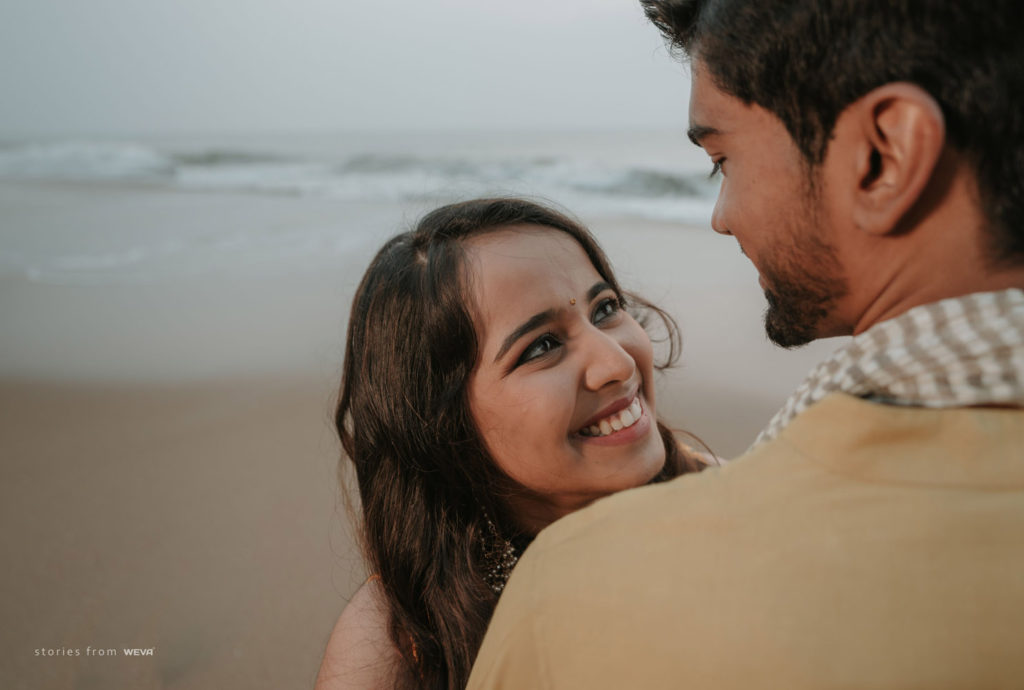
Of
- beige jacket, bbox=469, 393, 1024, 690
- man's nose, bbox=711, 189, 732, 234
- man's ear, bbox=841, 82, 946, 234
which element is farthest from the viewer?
man's nose, bbox=711, 189, 732, 234

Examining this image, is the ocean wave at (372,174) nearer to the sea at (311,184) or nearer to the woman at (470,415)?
the sea at (311,184)

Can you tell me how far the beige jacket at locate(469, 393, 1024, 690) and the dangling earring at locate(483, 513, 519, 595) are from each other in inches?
48.9

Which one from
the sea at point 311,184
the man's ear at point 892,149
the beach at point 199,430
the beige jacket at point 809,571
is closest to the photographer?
the beige jacket at point 809,571

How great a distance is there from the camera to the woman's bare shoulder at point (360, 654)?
2133 millimetres

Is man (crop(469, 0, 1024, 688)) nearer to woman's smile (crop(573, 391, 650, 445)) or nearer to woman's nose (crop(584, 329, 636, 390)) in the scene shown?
woman's nose (crop(584, 329, 636, 390))

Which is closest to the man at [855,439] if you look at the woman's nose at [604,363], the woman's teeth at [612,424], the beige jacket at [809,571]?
the beige jacket at [809,571]

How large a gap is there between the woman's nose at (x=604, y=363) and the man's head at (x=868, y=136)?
62 centimetres

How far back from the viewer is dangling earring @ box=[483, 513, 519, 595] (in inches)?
92.6

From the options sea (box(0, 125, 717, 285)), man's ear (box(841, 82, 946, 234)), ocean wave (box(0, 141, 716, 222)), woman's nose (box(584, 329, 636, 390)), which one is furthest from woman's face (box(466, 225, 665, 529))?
ocean wave (box(0, 141, 716, 222))

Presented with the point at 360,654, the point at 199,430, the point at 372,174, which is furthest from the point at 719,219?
the point at 372,174

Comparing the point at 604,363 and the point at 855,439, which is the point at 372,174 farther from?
the point at 855,439

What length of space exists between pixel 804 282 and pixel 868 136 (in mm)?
340

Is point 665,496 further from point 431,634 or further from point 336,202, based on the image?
point 336,202

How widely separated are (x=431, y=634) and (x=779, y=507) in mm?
1516
